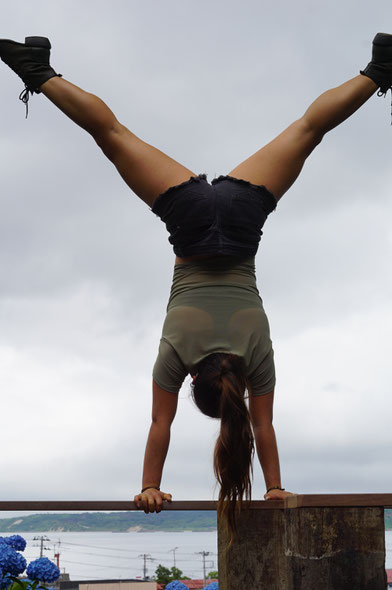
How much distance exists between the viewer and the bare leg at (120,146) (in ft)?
15.0

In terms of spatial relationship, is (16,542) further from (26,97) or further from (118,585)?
(118,585)

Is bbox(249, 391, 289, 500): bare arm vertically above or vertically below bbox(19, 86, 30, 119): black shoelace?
below

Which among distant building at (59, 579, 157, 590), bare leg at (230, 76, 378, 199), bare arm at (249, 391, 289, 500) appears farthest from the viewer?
distant building at (59, 579, 157, 590)

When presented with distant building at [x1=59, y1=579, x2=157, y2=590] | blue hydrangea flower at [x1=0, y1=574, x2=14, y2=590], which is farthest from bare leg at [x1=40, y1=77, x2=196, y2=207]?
distant building at [x1=59, y1=579, x2=157, y2=590]

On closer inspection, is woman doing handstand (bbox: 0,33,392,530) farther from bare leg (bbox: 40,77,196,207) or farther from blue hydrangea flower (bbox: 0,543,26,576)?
blue hydrangea flower (bbox: 0,543,26,576)

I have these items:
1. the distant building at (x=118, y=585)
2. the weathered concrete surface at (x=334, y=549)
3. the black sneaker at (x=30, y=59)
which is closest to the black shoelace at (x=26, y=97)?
the black sneaker at (x=30, y=59)

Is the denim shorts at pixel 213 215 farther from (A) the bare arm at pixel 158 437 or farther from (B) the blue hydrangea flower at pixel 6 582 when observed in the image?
(B) the blue hydrangea flower at pixel 6 582

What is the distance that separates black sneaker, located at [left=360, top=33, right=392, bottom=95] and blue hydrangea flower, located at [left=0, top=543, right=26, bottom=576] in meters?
3.78

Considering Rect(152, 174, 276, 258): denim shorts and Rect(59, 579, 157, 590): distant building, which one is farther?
Rect(59, 579, 157, 590): distant building

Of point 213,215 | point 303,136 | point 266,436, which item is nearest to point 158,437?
point 266,436

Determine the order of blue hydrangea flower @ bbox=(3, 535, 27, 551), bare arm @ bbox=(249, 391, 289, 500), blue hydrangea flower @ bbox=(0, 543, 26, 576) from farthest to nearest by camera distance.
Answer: blue hydrangea flower @ bbox=(3, 535, 27, 551) → blue hydrangea flower @ bbox=(0, 543, 26, 576) → bare arm @ bbox=(249, 391, 289, 500)

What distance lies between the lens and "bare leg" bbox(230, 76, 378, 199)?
4715 mm

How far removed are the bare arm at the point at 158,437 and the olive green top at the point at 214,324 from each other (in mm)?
67

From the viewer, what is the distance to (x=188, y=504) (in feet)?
13.9
